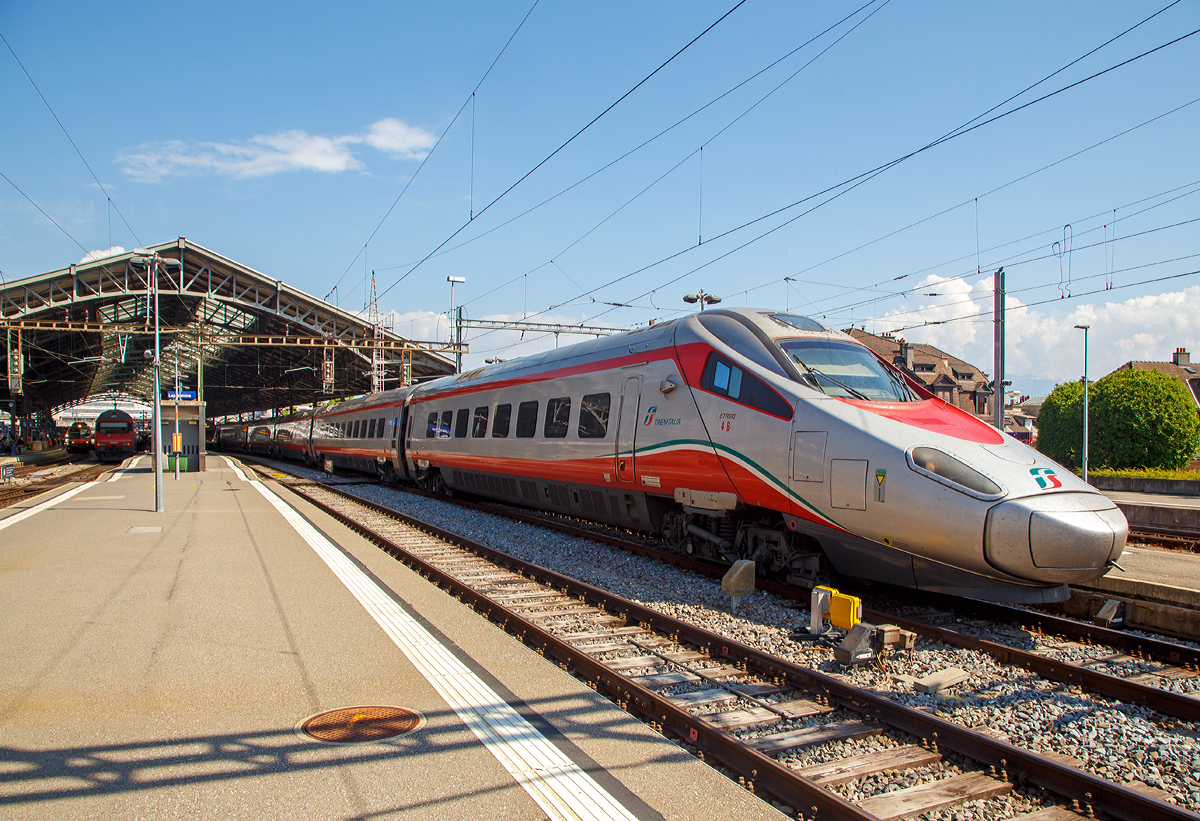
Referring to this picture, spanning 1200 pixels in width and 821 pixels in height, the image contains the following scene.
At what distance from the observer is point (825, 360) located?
8.77m

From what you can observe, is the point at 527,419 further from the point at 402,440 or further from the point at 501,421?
the point at 402,440

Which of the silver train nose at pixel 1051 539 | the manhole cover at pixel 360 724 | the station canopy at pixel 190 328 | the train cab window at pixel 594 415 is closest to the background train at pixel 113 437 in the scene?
the station canopy at pixel 190 328

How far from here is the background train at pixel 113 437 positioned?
45812mm

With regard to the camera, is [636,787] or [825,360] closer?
[636,787]

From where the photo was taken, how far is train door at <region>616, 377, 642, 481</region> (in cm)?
1099

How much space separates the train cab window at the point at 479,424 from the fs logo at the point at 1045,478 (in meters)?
11.8

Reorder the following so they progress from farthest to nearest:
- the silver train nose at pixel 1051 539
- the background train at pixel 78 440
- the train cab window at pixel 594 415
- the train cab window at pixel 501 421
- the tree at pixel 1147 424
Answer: the background train at pixel 78 440 < the tree at pixel 1147 424 < the train cab window at pixel 501 421 < the train cab window at pixel 594 415 < the silver train nose at pixel 1051 539

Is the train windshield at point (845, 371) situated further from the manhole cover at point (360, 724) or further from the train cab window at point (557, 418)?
the manhole cover at point (360, 724)

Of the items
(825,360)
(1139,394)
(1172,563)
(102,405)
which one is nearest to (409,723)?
(825,360)

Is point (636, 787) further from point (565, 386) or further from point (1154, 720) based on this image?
point (565, 386)

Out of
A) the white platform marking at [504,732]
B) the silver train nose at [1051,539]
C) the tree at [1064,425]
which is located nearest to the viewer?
the white platform marking at [504,732]

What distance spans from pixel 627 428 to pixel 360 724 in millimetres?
6765

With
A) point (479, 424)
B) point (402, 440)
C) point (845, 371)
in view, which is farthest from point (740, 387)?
point (402, 440)

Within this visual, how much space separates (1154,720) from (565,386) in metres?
9.48
